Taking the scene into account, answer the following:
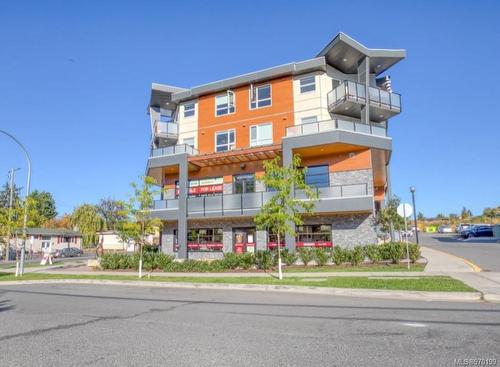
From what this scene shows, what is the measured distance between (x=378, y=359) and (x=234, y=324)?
315cm

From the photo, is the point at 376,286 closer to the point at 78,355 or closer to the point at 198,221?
the point at 78,355

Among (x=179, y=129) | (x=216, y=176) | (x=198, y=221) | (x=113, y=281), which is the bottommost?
(x=113, y=281)

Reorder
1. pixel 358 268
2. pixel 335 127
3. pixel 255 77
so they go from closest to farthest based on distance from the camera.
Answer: pixel 358 268 < pixel 335 127 < pixel 255 77

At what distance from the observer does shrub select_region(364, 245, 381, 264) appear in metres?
19.4

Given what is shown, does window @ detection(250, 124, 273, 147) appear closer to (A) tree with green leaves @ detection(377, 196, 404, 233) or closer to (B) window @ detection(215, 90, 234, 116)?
(B) window @ detection(215, 90, 234, 116)

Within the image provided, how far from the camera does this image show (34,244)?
59.3 meters

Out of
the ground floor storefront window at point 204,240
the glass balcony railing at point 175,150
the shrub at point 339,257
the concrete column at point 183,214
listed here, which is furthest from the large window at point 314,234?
the glass balcony railing at point 175,150

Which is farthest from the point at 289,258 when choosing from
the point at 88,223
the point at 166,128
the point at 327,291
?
the point at 88,223

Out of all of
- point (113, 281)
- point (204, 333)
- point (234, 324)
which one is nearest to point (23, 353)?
point (204, 333)

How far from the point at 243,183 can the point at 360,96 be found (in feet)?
32.8

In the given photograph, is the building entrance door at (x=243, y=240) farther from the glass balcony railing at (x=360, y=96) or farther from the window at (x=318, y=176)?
the glass balcony railing at (x=360, y=96)

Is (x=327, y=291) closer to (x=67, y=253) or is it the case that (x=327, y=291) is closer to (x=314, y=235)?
(x=314, y=235)

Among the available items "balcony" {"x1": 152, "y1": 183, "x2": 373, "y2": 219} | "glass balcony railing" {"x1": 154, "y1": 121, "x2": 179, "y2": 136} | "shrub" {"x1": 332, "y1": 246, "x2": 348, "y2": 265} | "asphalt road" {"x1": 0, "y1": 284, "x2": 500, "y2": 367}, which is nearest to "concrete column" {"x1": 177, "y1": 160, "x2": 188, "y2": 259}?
"balcony" {"x1": 152, "y1": 183, "x2": 373, "y2": 219}

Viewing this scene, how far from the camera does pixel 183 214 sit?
25.6 metres
